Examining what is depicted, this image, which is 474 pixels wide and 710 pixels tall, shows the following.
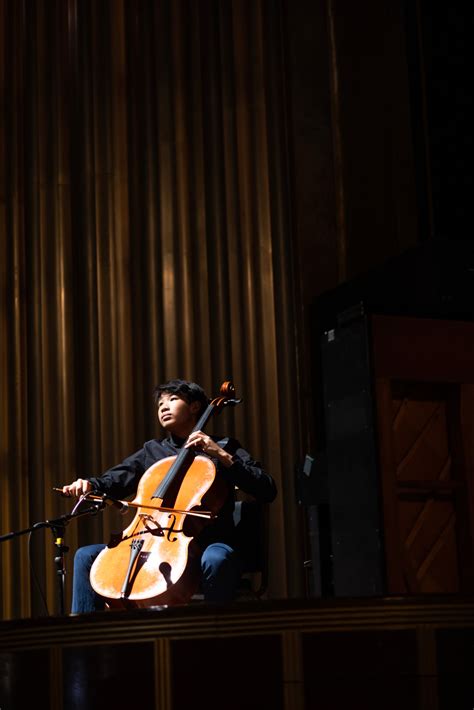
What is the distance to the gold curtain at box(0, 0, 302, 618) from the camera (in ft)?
17.0

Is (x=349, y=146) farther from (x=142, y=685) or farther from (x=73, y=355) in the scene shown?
(x=142, y=685)

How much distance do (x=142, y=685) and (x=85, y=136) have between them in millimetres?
3403

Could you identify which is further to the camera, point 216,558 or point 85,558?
point 85,558

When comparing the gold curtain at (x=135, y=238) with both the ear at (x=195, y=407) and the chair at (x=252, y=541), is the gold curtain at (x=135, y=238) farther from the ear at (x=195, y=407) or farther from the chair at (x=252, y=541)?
the chair at (x=252, y=541)

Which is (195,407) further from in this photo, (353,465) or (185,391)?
(353,465)

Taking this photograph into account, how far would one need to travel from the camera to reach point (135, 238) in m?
5.40

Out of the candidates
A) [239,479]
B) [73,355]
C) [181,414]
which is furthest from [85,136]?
[239,479]

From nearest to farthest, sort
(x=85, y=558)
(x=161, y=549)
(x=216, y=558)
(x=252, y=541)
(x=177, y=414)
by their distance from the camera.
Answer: (x=161, y=549), (x=216, y=558), (x=85, y=558), (x=252, y=541), (x=177, y=414)

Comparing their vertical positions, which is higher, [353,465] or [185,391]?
[185,391]

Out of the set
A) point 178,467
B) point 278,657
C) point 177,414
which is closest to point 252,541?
point 178,467

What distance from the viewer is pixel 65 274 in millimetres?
5266

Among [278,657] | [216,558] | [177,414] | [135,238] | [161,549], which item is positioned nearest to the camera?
[278,657]

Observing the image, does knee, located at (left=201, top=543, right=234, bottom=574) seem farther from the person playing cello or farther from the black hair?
the black hair

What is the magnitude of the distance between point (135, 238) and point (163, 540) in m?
2.29
